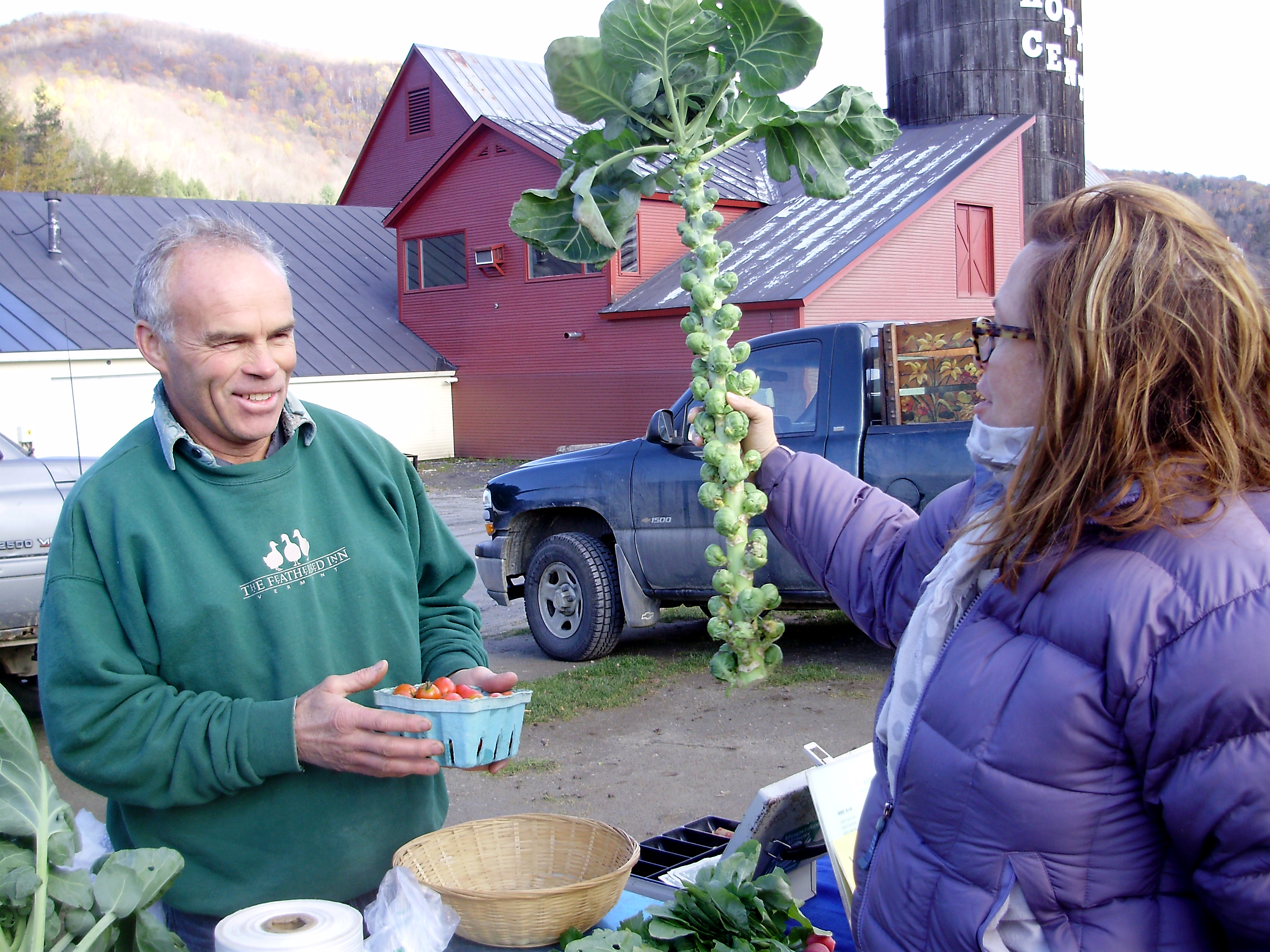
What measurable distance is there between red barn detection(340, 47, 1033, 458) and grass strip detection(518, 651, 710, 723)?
10.7 metres

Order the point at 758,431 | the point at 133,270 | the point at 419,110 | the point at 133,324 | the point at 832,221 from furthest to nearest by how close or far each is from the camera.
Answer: the point at 419,110, the point at 133,270, the point at 133,324, the point at 832,221, the point at 758,431

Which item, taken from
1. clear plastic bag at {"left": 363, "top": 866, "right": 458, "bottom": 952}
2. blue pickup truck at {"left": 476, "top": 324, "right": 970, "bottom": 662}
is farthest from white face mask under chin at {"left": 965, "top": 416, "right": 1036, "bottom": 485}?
blue pickup truck at {"left": 476, "top": 324, "right": 970, "bottom": 662}

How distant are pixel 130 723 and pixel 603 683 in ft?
18.3

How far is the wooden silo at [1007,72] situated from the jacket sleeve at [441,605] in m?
23.4

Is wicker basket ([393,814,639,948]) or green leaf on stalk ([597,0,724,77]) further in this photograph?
green leaf on stalk ([597,0,724,77])

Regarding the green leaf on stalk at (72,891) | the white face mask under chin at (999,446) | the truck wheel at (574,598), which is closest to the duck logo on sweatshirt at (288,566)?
the green leaf on stalk at (72,891)

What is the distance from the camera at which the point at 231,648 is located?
2.38 meters

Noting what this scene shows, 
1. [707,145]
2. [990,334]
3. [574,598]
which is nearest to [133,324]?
[574,598]

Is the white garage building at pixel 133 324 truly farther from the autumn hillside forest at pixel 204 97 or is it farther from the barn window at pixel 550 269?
the autumn hillside forest at pixel 204 97

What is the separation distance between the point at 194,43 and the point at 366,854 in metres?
193

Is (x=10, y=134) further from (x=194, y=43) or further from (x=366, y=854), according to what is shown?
(x=194, y=43)

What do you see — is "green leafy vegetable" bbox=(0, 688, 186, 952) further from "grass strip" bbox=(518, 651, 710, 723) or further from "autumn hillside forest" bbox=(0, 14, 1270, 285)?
"autumn hillside forest" bbox=(0, 14, 1270, 285)

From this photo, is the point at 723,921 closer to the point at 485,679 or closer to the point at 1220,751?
the point at 485,679

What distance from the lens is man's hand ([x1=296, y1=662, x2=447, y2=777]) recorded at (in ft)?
7.32
